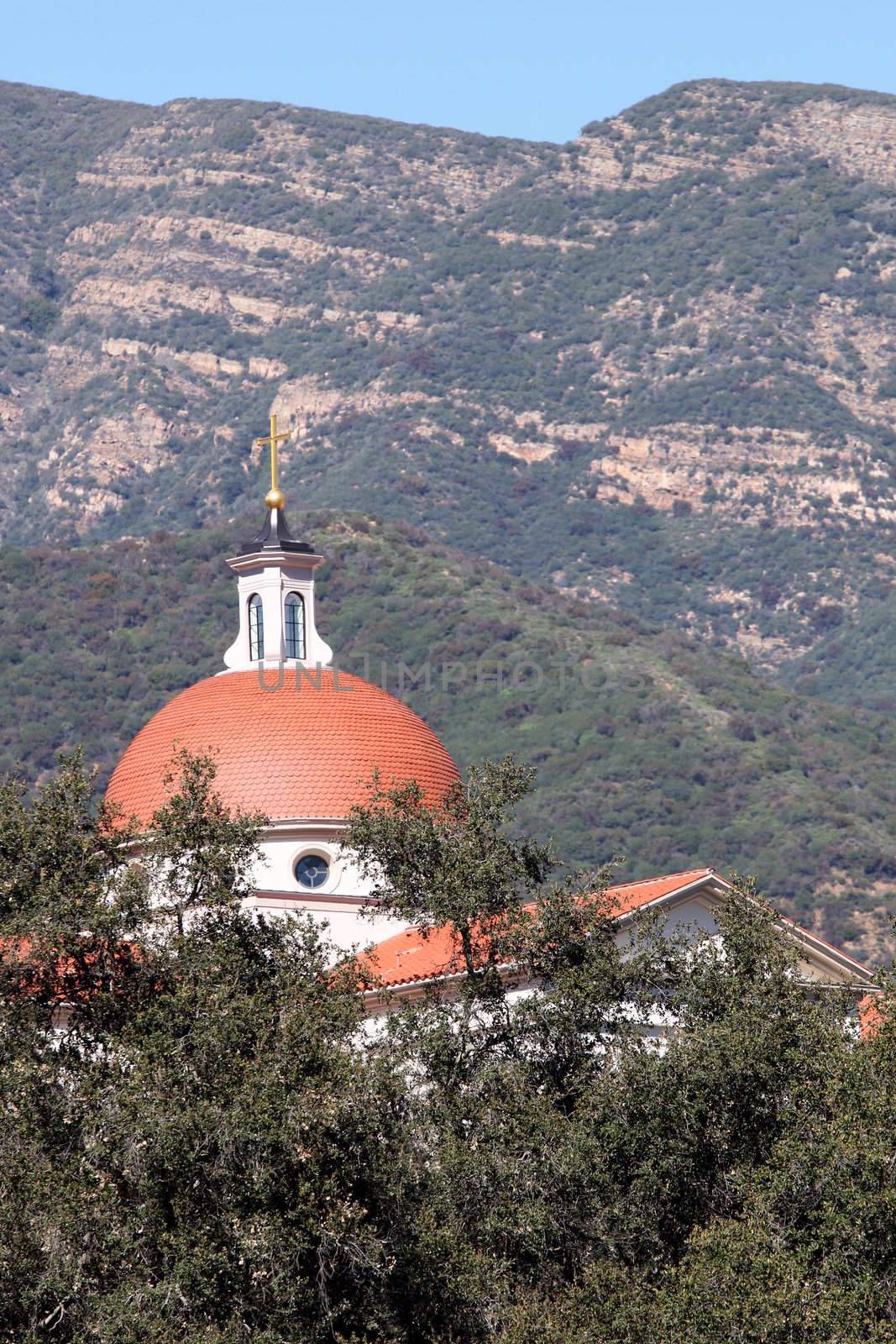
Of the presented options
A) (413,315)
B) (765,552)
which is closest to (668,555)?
(765,552)

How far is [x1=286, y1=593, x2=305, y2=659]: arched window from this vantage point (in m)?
41.2

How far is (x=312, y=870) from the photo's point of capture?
3631cm

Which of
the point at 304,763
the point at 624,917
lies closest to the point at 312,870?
the point at 304,763

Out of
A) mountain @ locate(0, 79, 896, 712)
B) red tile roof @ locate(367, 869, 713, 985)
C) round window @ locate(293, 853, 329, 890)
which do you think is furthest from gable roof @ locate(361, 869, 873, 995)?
mountain @ locate(0, 79, 896, 712)

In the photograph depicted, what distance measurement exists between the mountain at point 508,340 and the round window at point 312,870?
77827 mm

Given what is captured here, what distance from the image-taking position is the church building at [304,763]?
33688 mm

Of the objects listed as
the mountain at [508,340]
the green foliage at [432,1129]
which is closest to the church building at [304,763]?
the green foliage at [432,1129]

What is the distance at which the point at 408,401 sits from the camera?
143m

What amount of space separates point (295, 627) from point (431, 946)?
8.75 metres

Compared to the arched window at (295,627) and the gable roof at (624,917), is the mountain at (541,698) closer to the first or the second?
the arched window at (295,627)

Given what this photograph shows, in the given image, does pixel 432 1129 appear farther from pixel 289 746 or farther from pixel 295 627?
pixel 295 627

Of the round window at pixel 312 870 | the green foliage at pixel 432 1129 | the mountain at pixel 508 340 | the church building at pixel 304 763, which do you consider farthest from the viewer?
the mountain at pixel 508 340

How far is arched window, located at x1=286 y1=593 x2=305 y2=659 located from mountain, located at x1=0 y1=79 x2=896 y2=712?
73061 millimetres

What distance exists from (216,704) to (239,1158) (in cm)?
1690
